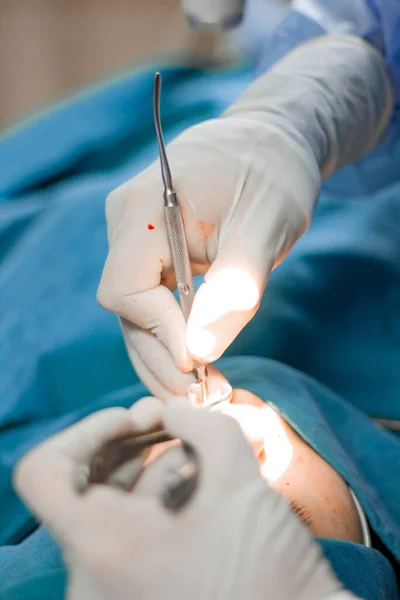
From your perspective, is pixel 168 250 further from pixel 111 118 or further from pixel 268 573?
pixel 111 118

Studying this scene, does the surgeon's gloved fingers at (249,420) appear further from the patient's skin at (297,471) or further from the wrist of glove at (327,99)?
the wrist of glove at (327,99)

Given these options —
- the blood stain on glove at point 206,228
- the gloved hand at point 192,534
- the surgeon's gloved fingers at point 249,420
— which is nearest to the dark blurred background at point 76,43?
the blood stain on glove at point 206,228

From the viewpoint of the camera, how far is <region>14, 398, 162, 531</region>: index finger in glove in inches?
23.1

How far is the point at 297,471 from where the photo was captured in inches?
41.1

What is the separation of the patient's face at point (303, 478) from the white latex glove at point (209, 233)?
5.9 inches

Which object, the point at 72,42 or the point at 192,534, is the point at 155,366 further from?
the point at 72,42

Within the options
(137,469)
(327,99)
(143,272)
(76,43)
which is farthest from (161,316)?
(76,43)

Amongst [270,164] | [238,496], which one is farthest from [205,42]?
[238,496]

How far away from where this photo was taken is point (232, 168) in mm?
1107

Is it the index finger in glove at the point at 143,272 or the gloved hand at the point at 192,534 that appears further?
the index finger in glove at the point at 143,272

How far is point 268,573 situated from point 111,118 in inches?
73.6

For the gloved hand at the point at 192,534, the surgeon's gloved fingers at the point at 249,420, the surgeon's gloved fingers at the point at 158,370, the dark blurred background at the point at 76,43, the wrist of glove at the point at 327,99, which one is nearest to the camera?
the gloved hand at the point at 192,534

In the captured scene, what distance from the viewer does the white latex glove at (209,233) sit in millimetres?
1001

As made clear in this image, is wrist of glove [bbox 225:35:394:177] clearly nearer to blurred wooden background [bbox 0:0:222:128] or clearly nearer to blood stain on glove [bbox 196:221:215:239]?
blood stain on glove [bbox 196:221:215:239]
